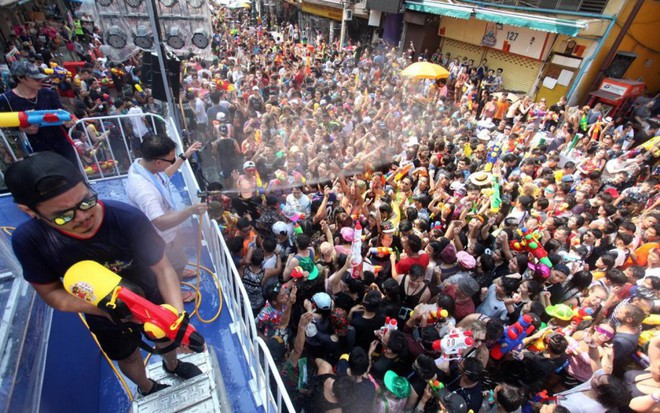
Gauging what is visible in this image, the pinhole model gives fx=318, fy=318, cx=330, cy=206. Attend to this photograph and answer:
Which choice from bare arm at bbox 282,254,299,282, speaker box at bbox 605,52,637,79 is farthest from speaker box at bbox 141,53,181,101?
speaker box at bbox 605,52,637,79

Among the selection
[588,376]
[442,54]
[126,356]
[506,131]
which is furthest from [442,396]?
[442,54]

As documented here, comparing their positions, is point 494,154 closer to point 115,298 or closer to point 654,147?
point 654,147

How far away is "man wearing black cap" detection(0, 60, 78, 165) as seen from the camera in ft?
11.6

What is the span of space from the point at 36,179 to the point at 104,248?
20.5 inches

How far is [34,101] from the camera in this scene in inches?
151

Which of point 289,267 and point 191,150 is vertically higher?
point 191,150

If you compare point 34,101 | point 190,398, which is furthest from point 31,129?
point 190,398

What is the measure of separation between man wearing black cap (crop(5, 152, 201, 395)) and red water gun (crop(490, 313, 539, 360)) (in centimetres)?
331

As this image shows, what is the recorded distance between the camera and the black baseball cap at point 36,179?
5.14 feet

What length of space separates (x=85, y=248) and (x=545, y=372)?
13.5 feet

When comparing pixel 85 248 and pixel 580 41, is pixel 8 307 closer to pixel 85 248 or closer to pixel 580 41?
pixel 85 248

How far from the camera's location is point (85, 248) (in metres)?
1.86

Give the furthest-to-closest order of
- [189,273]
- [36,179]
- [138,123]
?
1. [138,123]
2. [189,273]
3. [36,179]

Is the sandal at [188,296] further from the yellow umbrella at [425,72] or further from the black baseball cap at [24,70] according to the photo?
the yellow umbrella at [425,72]
